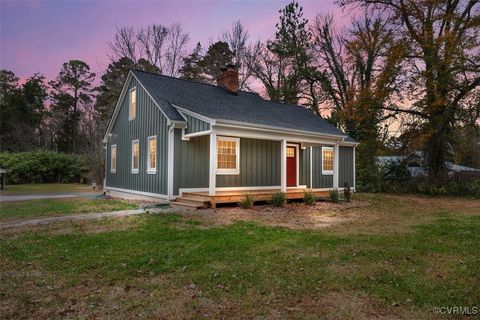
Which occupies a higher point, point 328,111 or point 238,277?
point 328,111

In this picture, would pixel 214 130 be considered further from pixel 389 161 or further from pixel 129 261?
pixel 389 161

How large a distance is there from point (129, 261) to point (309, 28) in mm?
29012

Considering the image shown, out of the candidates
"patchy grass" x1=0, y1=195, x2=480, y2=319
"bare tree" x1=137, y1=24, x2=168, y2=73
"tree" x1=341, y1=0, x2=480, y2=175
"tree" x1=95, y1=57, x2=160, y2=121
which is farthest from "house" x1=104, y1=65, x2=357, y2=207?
"bare tree" x1=137, y1=24, x2=168, y2=73

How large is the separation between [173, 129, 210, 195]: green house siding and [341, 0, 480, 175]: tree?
1442 centimetres

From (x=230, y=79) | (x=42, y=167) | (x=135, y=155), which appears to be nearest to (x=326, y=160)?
(x=230, y=79)

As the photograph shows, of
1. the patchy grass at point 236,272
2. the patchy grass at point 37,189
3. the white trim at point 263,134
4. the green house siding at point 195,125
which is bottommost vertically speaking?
the patchy grass at point 37,189

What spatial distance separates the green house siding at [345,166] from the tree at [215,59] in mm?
17988

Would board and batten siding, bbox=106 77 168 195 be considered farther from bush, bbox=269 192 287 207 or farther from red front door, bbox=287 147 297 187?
red front door, bbox=287 147 297 187

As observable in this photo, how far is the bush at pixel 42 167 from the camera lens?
86.3 feet

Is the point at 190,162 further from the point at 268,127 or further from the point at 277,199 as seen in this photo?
the point at 277,199

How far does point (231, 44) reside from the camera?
3306 centimetres

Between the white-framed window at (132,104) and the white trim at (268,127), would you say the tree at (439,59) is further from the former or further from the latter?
the white-framed window at (132,104)

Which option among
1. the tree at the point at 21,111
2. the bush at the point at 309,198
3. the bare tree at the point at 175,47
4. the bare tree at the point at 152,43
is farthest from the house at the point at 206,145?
the tree at the point at 21,111

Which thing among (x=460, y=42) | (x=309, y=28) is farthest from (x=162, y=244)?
(x=309, y=28)
